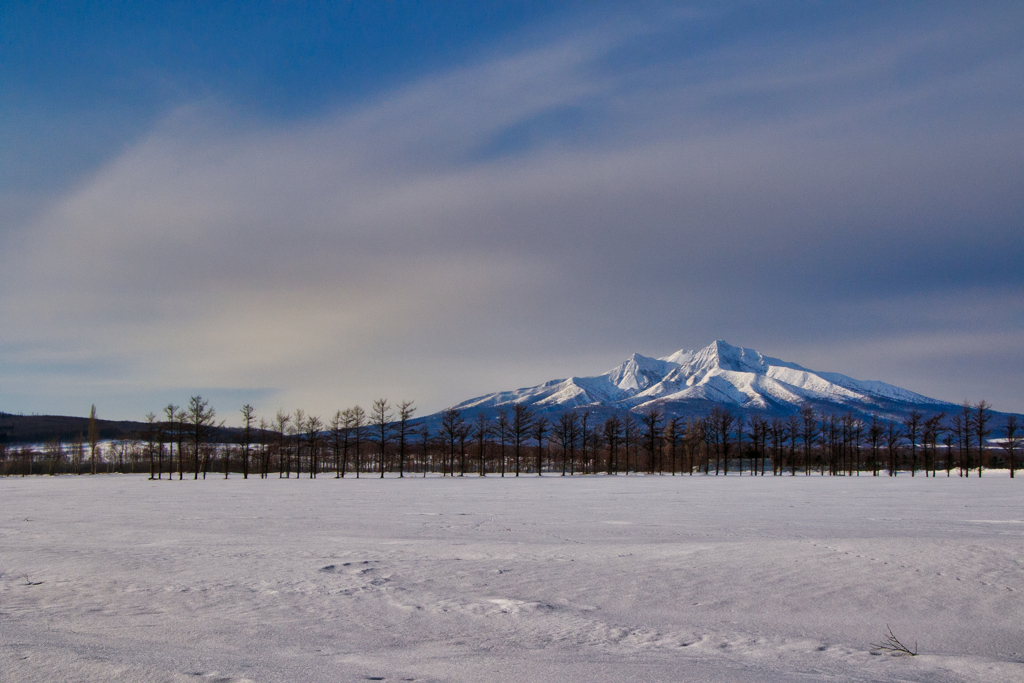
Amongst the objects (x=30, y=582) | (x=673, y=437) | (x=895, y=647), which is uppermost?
(x=30, y=582)

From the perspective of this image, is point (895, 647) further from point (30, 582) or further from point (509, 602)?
point (30, 582)

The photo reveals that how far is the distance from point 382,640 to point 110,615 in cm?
371

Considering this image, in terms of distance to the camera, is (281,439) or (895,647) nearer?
(895,647)

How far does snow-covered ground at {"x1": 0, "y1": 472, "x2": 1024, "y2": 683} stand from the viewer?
654 centimetres

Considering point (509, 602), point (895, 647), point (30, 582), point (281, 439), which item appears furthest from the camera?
point (281, 439)

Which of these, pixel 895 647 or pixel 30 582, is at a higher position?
pixel 30 582

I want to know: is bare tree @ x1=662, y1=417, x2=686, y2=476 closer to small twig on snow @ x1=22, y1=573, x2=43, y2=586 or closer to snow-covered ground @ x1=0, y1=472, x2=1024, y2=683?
snow-covered ground @ x1=0, y1=472, x2=1024, y2=683

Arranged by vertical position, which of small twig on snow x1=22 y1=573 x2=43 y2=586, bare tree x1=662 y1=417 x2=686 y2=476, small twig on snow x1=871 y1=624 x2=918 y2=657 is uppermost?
small twig on snow x1=22 y1=573 x2=43 y2=586

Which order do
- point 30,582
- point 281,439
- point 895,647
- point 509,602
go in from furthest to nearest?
point 281,439
point 30,582
point 509,602
point 895,647

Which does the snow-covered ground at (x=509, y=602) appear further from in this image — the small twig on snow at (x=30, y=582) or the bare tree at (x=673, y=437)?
the bare tree at (x=673, y=437)

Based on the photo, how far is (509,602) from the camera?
9008mm

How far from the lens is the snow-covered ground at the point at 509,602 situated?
654 centimetres

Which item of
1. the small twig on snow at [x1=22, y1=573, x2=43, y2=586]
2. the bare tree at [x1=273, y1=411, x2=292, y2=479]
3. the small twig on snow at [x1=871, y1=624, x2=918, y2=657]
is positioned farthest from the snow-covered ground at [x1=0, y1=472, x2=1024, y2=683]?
the bare tree at [x1=273, y1=411, x2=292, y2=479]

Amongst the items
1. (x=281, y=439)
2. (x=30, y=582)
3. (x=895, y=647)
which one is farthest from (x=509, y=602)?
(x=281, y=439)
